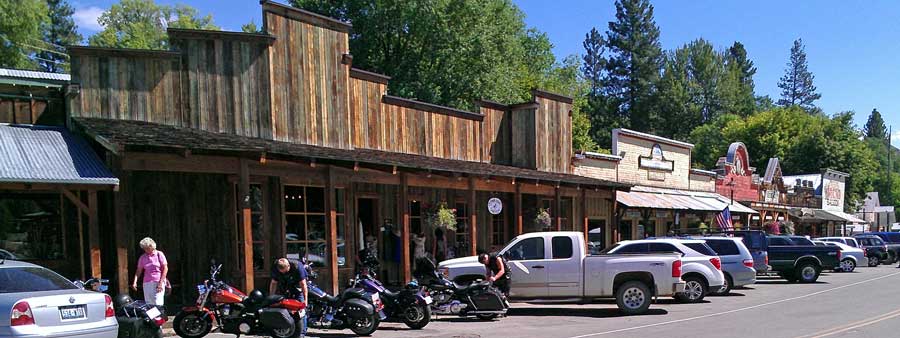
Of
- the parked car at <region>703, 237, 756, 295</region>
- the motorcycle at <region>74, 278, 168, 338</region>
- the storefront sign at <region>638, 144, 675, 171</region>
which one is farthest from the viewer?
the storefront sign at <region>638, 144, 675, 171</region>

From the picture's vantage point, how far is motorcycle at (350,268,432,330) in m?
13.7

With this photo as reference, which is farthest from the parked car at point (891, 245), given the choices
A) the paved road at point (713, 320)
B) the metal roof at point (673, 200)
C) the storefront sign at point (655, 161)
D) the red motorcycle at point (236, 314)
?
the red motorcycle at point (236, 314)

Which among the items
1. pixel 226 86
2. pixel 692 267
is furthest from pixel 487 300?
pixel 226 86

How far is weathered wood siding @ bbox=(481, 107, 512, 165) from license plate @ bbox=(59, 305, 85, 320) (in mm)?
16641

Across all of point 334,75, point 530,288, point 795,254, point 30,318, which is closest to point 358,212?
point 334,75

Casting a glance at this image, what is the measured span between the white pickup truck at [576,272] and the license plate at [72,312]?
8583 millimetres

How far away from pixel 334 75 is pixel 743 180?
31.1 meters

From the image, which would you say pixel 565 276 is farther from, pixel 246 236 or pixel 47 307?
pixel 47 307

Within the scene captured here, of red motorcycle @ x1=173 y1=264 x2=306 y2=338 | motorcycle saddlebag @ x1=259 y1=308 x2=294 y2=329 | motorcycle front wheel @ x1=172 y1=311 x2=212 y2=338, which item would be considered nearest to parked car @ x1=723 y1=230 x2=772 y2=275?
red motorcycle @ x1=173 y1=264 x2=306 y2=338

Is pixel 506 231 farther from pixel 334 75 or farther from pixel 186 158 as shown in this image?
pixel 186 158

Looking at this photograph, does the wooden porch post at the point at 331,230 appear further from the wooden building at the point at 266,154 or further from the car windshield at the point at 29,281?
the car windshield at the point at 29,281

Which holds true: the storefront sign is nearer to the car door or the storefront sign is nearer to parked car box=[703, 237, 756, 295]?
parked car box=[703, 237, 756, 295]

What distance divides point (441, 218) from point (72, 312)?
474 inches

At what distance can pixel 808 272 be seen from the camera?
2567 centimetres
